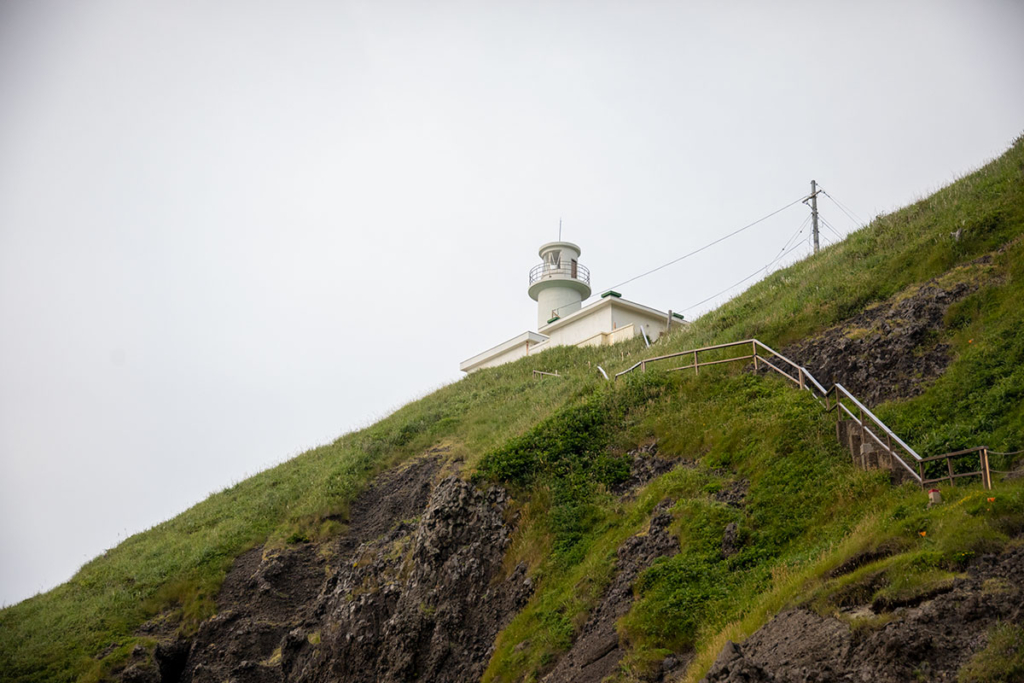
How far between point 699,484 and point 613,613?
126 inches

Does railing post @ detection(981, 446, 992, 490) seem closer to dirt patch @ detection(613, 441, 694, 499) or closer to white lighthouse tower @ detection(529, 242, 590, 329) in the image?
dirt patch @ detection(613, 441, 694, 499)

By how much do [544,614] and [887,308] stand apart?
33.9 feet

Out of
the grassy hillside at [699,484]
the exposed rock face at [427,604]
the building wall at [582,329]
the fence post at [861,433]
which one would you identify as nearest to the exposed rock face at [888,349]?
the grassy hillside at [699,484]

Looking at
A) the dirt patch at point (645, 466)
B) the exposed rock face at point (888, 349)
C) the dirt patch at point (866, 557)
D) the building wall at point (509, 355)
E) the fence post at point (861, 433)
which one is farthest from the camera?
the building wall at point (509, 355)

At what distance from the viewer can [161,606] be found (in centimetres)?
2234

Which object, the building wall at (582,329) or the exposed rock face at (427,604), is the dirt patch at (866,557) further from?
the building wall at (582,329)

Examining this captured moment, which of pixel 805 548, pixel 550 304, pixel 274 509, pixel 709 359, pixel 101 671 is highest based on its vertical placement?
pixel 550 304

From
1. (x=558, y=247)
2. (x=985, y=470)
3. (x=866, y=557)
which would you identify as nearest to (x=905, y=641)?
(x=866, y=557)

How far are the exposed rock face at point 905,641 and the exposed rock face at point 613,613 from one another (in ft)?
10.9

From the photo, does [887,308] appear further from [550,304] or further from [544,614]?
[550,304]

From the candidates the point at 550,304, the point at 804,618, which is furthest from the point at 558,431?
the point at 550,304

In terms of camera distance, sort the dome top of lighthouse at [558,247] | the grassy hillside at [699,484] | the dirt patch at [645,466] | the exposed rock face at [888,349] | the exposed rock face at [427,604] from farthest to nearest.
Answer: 1. the dome top of lighthouse at [558,247]
2. the dirt patch at [645,466]
3. the exposed rock face at [427,604]
4. the exposed rock face at [888,349]
5. the grassy hillside at [699,484]

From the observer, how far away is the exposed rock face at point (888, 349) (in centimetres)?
1641

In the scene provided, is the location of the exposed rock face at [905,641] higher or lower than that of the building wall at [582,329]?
lower
